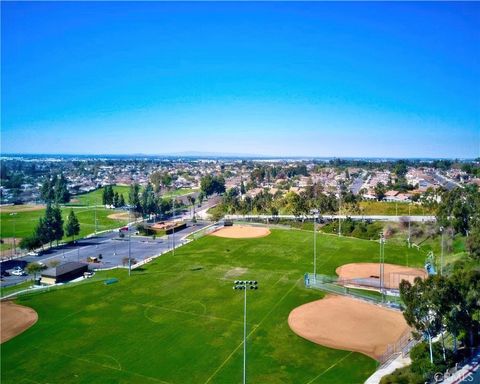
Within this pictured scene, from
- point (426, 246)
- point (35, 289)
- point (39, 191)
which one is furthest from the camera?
point (39, 191)

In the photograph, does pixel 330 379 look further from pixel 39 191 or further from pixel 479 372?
pixel 39 191

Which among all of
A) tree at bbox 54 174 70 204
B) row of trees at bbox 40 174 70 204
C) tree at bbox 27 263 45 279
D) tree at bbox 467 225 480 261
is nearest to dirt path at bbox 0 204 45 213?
row of trees at bbox 40 174 70 204

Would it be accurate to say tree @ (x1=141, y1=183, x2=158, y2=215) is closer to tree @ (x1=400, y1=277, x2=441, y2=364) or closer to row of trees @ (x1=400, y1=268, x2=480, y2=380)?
row of trees @ (x1=400, y1=268, x2=480, y2=380)

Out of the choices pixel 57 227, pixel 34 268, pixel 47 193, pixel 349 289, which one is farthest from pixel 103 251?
pixel 47 193

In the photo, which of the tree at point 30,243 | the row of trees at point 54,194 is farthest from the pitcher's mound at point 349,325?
the row of trees at point 54,194

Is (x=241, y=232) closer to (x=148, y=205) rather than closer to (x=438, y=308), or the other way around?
(x=148, y=205)

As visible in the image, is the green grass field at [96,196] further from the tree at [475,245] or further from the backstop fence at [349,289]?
the tree at [475,245]

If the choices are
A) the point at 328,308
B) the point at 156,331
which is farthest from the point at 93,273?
the point at 328,308
